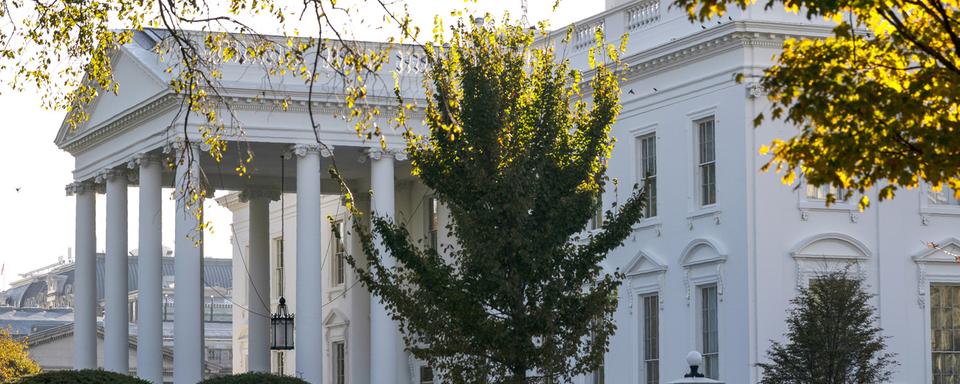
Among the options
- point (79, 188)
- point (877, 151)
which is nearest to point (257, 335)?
point (79, 188)

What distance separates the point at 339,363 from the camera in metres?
63.6

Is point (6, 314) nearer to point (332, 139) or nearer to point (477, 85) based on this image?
point (332, 139)

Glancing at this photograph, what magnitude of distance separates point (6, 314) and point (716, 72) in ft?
Answer: 316

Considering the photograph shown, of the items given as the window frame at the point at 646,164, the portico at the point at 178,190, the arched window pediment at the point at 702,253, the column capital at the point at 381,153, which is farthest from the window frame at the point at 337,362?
the arched window pediment at the point at 702,253

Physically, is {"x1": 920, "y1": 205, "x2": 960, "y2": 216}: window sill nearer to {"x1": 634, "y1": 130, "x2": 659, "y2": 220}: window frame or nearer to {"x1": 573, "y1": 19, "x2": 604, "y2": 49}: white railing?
{"x1": 634, "y1": 130, "x2": 659, "y2": 220}: window frame

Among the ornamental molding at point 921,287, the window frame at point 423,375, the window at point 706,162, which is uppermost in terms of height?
the window at point 706,162

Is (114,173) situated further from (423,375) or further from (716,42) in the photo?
(716,42)

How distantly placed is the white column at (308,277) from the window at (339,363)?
13.4 meters

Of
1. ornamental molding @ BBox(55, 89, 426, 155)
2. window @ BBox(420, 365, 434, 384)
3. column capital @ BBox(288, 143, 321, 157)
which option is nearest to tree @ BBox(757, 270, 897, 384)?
ornamental molding @ BBox(55, 89, 426, 155)

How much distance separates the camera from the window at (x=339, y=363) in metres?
63.3

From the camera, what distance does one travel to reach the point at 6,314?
5108 inches

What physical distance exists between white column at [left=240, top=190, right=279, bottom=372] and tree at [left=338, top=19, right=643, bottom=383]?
2788 centimetres

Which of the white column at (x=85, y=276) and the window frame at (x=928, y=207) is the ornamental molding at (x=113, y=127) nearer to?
the white column at (x=85, y=276)

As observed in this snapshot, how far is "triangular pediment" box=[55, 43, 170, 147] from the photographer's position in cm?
5016
